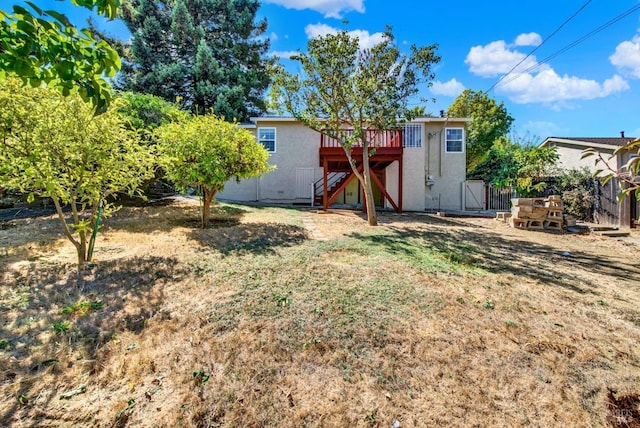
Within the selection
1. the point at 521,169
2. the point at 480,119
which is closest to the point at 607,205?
the point at 521,169

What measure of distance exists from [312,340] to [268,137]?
44.0 ft

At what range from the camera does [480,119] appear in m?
26.6

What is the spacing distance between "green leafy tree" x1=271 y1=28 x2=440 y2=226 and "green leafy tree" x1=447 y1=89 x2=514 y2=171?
18940 mm

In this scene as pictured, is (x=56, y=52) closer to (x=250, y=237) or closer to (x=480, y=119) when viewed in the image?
(x=250, y=237)

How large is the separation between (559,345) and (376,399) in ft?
6.60

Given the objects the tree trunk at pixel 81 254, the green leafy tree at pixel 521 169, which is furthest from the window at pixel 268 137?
the green leafy tree at pixel 521 169

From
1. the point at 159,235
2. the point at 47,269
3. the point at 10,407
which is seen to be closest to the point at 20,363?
the point at 10,407

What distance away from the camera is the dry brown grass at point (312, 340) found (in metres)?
2.22

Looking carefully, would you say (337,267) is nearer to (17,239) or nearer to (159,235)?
(159,235)

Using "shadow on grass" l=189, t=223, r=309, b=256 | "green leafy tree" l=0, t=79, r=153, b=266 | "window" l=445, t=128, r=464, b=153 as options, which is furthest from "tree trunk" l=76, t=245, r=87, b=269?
"window" l=445, t=128, r=464, b=153

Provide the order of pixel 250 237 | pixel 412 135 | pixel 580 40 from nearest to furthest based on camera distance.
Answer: pixel 250 237, pixel 580 40, pixel 412 135

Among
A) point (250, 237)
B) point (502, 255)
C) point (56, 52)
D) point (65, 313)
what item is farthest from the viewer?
point (250, 237)

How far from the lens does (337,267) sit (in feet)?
15.8

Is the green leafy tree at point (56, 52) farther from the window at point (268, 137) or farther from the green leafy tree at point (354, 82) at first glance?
the window at point (268, 137)
